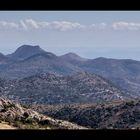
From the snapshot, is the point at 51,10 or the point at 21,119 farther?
the point at 21,119
